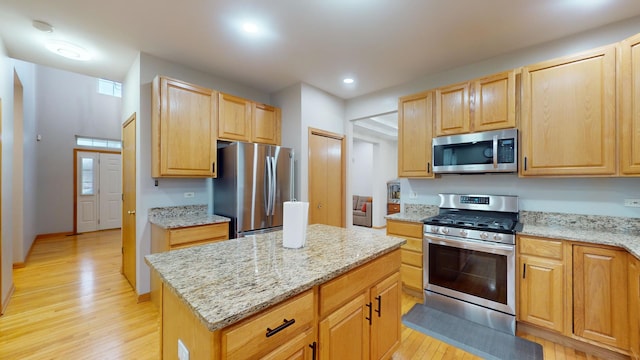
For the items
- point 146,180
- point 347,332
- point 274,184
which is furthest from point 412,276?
point 146,180

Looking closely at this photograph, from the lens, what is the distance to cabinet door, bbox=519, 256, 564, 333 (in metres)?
2.09

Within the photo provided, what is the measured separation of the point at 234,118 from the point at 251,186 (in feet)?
3.12

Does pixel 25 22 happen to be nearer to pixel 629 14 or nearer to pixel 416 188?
pixel 416 188

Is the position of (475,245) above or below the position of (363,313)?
above

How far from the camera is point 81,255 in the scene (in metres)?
4.48

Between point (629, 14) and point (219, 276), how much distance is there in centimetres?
363

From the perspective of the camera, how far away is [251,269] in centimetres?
124

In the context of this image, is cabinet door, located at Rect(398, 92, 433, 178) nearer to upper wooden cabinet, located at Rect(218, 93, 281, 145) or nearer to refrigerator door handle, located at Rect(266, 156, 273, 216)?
refrigerator door handle, located at Rect(266, 156, 273, 216)

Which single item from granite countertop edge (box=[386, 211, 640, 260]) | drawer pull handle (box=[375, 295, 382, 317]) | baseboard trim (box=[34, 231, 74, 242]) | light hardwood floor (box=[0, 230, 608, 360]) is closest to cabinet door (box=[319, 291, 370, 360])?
drawer pull handle (box=[375, 295, 382, 317])

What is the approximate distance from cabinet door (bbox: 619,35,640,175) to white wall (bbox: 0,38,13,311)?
5.44 meters

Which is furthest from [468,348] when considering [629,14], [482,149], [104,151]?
[104,151]

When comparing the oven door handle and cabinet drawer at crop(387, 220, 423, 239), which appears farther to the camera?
cabinet drawer at crop(387, 220, 423, 239)

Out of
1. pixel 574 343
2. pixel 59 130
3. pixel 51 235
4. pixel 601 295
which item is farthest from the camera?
pixel 59 130

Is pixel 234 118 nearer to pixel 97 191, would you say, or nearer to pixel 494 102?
pixel 494 102
